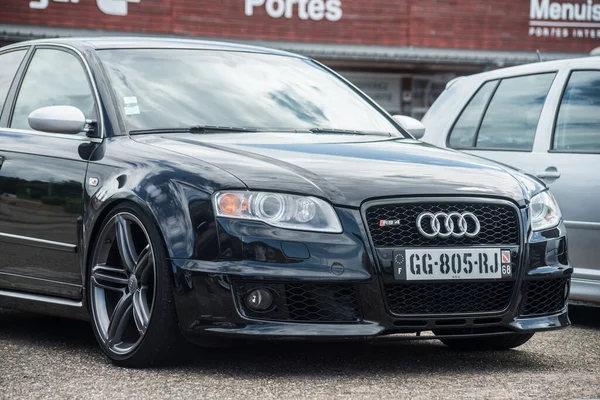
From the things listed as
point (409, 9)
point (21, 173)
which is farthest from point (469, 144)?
point (409, 9)

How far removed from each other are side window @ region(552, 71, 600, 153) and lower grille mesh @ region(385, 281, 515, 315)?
7.38 ft

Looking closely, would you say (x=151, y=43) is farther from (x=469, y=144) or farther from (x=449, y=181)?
(x=469, y=144)

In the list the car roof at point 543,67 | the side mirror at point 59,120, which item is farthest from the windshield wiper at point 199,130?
the car roof at point 543,67

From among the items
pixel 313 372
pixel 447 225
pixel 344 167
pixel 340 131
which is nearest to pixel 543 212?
pixel 447 225

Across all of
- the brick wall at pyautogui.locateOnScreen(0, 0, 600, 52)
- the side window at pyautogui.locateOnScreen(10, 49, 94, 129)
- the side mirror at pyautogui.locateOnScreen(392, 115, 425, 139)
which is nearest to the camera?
the side window at pyautogui.locateOnScreen(10, 49, 94, 129)

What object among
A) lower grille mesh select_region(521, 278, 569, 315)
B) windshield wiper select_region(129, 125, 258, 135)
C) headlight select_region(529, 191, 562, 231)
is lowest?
lower grille mesh select_region(521, 278, 569, 315)

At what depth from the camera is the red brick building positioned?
21125 millimetres

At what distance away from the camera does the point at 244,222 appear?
5.32m

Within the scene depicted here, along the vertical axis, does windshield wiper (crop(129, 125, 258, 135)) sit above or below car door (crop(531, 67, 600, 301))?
above

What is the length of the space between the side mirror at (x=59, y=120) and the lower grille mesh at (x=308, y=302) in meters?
1.33

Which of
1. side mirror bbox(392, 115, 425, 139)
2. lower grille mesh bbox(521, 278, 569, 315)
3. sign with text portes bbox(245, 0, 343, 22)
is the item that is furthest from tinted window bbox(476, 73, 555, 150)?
sign with text portes bbox(245, 0, 343, 22)

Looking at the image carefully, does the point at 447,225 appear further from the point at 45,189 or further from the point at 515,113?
the point at 515,113

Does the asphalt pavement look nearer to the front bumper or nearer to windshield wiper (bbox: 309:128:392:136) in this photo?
the front bumper

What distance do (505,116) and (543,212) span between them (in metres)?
2.52
